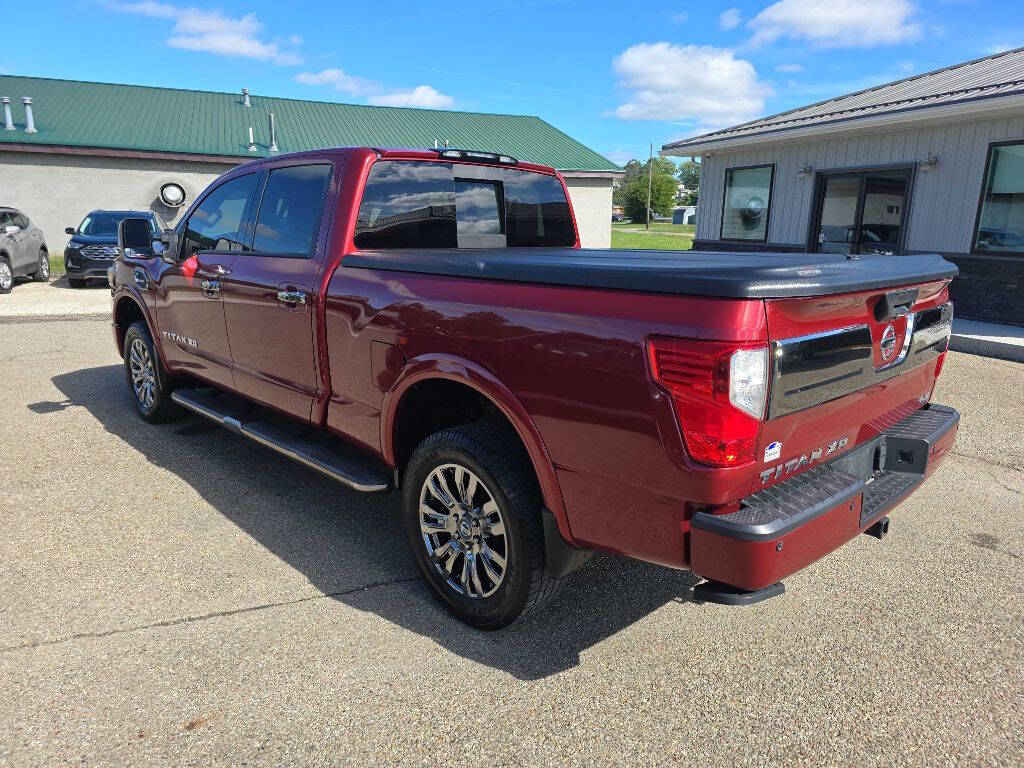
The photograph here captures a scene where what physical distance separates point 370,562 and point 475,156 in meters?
2.34

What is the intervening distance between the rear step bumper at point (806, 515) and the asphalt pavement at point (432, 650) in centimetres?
62

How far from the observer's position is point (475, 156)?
4.07m

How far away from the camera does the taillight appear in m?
2.05

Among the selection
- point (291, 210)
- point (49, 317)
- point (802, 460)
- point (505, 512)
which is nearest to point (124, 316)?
point (291, 210)

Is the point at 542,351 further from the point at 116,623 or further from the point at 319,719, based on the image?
the point at 116,623

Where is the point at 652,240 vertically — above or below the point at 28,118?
below

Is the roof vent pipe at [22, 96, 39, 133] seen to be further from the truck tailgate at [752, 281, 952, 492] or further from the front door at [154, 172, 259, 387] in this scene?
the truck tailgate at [752, 281, 952, 492]

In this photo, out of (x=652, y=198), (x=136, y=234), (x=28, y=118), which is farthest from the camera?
(x=652, y=198)

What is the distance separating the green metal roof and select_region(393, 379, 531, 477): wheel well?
21.9 meters

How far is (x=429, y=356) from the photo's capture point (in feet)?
9.62

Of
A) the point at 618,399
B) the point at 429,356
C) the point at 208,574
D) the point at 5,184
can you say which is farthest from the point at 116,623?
the point at 5,184

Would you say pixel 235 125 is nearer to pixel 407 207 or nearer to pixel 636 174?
pixel 407 207

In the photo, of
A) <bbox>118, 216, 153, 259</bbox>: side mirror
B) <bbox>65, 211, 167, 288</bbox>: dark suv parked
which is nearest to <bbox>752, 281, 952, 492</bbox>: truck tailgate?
<bbox>118, 216, 153, 259</bbox>: side mirror

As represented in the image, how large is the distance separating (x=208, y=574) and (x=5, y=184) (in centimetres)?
2275
